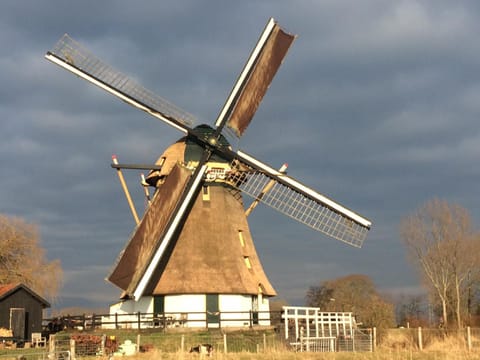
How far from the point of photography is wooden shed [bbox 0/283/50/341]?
26.2 m

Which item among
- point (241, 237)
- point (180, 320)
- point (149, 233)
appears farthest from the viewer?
point (241, 237)

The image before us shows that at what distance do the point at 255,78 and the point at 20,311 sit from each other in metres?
13.7

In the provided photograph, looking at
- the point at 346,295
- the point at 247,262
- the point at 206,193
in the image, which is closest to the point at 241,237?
the point at 247,262

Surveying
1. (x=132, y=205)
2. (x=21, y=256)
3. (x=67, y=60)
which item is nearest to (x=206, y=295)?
(x=132, y=205)

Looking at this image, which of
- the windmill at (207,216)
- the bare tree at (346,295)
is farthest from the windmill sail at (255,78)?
the bare tree at (346,295)

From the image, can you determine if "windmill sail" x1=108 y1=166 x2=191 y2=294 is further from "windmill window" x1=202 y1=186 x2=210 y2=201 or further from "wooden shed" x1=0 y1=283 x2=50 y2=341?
"wooden shed" x1=0 y1=283 x2=50 y2=341

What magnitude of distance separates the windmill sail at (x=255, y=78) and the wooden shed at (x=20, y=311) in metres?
11.0

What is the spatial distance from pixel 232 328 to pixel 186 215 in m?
4.69

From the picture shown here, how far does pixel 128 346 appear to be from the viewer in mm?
20172

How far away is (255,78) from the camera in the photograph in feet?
83.9

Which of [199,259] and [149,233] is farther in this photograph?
[199,259]

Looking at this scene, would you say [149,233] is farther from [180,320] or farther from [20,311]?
[20,311]

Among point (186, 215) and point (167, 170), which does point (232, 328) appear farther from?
point (167, 170)

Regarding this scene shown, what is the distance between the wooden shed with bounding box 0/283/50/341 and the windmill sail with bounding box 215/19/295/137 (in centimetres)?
1101
